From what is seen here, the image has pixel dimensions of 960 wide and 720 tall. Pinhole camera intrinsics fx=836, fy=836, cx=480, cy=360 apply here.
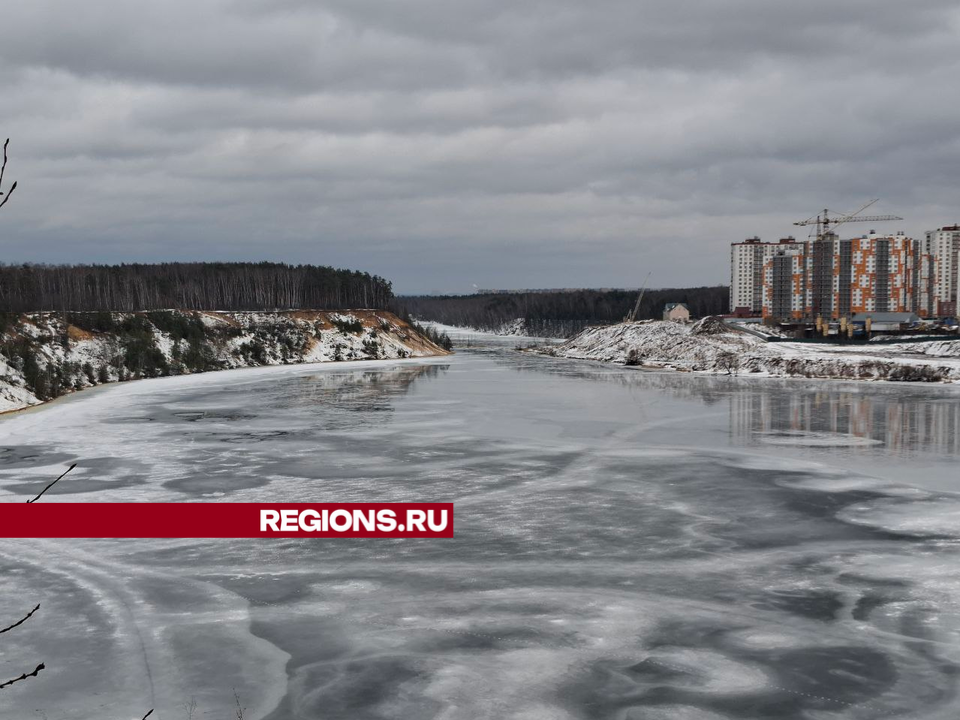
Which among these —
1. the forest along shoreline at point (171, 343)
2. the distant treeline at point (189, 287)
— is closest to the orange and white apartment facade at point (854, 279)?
the forest along shoreline at point (171, 343)

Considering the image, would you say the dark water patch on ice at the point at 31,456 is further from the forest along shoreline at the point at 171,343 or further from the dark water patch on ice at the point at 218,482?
the forest along shoreline at the point at 171,343

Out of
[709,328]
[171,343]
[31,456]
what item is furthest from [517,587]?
[709,328]

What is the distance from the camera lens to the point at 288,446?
2794 centimetres

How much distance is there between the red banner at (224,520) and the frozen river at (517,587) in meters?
0.55

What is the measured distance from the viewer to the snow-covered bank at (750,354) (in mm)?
62000

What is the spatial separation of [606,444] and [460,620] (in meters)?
17.1

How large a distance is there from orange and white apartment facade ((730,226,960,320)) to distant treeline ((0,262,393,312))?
232ft

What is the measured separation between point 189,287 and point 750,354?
7321 cm

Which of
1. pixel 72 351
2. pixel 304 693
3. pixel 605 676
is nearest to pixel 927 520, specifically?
pixel 605 676

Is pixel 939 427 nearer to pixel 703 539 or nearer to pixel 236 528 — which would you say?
pixel 703 539

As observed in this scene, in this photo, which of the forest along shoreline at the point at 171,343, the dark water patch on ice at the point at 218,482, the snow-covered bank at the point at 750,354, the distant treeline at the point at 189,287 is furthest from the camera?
the distant treeline at the point at 189,287

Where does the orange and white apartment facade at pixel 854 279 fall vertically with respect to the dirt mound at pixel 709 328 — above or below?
above

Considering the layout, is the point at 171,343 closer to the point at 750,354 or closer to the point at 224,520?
the point at 750,354

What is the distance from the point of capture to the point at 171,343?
79875mm
